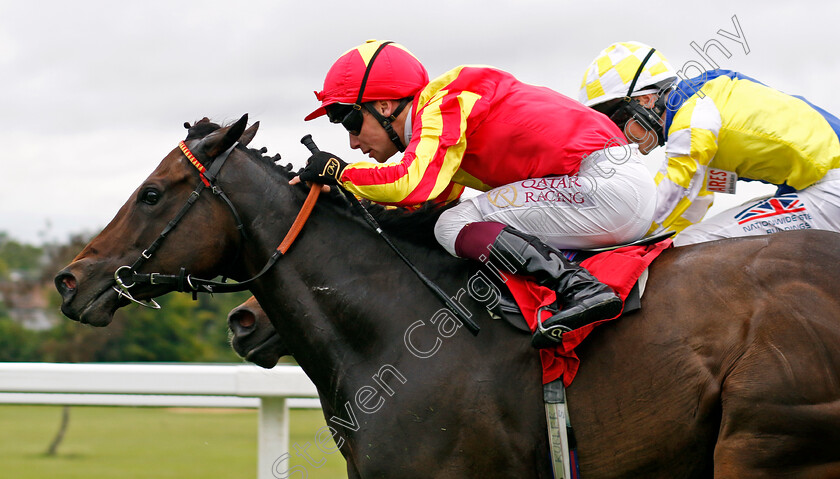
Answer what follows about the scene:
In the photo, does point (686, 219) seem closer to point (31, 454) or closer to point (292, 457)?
point (292, 457)

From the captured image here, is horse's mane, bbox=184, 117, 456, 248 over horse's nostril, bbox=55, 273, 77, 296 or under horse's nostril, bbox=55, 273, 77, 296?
over

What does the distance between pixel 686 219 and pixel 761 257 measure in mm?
675

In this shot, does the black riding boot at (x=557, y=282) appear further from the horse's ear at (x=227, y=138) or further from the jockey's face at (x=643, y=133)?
the horse's ear at (x=227, y=138)

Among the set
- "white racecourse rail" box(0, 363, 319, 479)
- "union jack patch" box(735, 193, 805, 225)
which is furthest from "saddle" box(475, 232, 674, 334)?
"white racecourse rail" box(0, 363, 319, 479)

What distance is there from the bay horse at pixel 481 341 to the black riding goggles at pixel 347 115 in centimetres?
31

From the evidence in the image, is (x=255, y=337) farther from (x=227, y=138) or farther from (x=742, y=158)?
(x=742, y=158)

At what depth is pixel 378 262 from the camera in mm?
3441

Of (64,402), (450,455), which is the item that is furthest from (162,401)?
(450,455)

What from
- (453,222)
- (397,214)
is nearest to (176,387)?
(397,214)

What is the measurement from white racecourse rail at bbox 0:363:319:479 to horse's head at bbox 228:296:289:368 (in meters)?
0.57

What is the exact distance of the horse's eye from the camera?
3.47m

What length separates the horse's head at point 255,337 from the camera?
13.3ft

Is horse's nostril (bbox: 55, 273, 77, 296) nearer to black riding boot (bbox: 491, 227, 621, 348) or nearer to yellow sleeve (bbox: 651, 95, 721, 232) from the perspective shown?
black riding boot (bbox: 491, 227, 621, 348)

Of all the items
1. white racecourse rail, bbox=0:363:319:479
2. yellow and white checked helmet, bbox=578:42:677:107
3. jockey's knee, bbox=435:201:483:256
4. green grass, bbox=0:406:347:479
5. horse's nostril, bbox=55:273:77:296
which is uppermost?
yellow and white checked helmet, bbox=578:42:677:107
